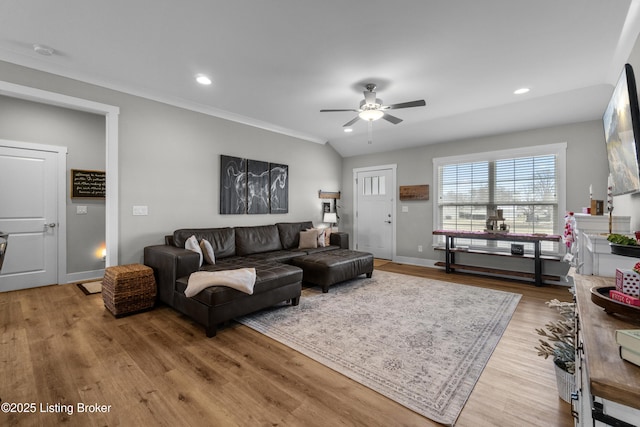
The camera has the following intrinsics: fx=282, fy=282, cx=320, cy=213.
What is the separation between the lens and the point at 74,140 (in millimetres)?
4281

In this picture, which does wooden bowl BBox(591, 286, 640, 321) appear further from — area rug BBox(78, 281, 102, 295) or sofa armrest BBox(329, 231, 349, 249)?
area rug BBox(78, 281, 102, 295)

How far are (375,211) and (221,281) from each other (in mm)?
4406

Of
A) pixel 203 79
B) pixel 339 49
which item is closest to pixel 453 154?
pixel 339 49

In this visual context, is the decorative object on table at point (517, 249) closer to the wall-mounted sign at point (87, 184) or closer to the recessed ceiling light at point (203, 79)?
the recessed ceiling light at point (203, 79)

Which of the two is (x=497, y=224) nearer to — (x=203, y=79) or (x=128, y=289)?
(x=203, y=79)

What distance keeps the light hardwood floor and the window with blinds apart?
2.35 meters

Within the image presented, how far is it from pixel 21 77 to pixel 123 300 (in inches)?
98.7

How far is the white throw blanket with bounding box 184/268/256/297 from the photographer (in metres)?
2.58

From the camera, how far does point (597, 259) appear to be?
6.45ft

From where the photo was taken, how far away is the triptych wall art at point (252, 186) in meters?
4.57

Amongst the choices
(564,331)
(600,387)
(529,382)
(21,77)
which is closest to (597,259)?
(564,331)

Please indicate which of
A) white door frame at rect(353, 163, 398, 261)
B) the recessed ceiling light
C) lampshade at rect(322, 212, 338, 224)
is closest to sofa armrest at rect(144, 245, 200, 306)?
the recessed ceiling light

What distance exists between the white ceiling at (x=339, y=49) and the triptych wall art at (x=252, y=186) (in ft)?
3.26

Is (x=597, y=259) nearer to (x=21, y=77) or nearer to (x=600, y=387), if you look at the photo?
(x=600, y=387)
